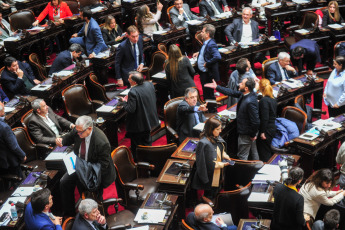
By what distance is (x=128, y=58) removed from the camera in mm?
7992

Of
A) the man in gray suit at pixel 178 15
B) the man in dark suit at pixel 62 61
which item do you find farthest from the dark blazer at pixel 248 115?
the man in gray suit at pixel 178 15

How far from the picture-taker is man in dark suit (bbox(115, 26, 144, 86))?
311 inches

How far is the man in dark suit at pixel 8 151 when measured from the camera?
5.78 m

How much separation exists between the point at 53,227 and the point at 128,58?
12.5ft

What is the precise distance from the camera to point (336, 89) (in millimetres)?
7234

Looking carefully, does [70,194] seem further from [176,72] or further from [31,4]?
[31,4]

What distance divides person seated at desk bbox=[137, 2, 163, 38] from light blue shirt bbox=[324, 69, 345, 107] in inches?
147

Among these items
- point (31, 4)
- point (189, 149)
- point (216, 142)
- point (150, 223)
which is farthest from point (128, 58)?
point (31, 4)

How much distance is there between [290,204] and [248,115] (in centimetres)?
185

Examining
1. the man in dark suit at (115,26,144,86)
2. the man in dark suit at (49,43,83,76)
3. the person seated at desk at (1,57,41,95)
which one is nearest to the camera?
the person seated at desk at (1,57,41,95)

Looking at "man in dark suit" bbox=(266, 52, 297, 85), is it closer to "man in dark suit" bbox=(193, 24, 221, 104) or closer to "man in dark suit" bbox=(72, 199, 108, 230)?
"man in dark suit" bbox=(193, 24, 221, 104)

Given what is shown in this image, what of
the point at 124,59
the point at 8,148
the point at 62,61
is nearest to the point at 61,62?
the point at 62,61

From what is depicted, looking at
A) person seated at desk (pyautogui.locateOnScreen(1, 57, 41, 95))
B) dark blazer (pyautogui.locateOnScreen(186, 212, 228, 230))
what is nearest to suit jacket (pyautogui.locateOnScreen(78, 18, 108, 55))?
person seated at desk (pyautogui.locateOnScreen(1, 57, 41, 95))

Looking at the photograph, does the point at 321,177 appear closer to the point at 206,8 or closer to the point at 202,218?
the point at 202,218
